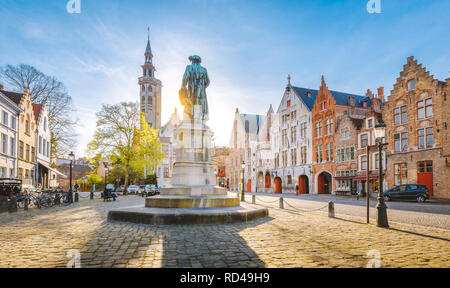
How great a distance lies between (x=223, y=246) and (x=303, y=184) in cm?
3815

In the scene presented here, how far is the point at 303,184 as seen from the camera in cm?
4169

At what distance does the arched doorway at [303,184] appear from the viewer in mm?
41125

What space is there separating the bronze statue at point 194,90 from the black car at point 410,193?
19.3 meters

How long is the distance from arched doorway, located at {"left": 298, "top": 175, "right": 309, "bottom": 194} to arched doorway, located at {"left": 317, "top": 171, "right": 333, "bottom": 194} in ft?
10.9

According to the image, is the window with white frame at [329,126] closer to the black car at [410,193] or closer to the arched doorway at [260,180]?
Answer: the black car at [410,193]

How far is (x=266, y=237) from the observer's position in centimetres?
646

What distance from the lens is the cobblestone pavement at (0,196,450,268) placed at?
4.47 meters

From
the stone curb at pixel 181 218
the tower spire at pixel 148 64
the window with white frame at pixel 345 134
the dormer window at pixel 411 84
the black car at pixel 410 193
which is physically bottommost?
the black car at pixel 410 193

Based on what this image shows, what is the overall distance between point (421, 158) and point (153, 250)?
27.0 meters

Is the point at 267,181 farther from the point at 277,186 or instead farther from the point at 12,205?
the point at 12,205

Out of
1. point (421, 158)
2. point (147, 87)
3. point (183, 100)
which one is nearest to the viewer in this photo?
point (183, 100)

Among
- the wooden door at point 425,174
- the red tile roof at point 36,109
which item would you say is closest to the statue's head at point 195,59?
the wooden door at point 425,174
